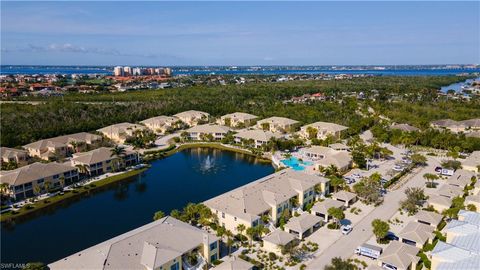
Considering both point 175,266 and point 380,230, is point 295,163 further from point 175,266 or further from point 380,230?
point 175,266

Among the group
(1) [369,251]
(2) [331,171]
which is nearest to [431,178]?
(2) [331,171]

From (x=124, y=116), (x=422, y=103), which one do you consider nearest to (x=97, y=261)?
(x=124, y=116)

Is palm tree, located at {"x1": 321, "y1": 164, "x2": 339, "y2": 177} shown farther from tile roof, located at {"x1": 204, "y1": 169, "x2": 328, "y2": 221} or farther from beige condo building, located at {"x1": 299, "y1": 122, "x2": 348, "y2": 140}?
beige condo building, located at {"x1": 299, "y1": 122, "x2": 348, "y2": 140}

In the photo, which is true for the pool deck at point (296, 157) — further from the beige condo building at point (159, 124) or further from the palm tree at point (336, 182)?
the beige condo building at point (159, 124)

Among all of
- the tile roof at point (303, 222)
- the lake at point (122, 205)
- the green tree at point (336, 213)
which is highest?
the green tree at point (336, 213)

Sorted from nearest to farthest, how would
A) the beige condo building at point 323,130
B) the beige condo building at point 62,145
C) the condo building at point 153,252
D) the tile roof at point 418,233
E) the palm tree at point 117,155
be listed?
the condo building at point 153,252 → the tile roof at point 418,233 → the palm tree at point 117,155 → the beige condo building at point 62,145 → the beige condo building at point 323,130

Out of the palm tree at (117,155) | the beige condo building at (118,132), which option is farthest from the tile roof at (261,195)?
the beige condo building at (118,132)
